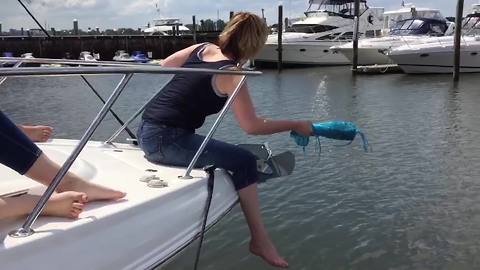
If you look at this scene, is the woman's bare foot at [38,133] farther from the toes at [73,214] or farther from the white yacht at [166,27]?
the white yacht at [166,27]

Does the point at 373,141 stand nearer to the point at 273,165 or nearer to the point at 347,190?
the point at 347,190

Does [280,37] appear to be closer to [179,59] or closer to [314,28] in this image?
[314,28]

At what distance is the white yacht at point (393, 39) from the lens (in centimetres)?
3298

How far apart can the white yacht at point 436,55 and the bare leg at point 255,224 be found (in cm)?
2627

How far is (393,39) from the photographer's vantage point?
33.1 metres

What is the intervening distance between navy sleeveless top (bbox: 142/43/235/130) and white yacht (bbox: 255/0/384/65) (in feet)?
109

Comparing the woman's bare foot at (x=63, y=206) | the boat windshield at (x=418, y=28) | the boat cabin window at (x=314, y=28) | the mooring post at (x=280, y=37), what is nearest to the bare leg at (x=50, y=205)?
the woman's bare foot at (x=63, y=206)

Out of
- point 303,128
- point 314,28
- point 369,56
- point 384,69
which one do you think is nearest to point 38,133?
point 303,128

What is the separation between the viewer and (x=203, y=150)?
154 inches

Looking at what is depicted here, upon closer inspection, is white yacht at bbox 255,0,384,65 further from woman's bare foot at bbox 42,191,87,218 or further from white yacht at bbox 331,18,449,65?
woman's bare foot at bbox 42,191,87,218

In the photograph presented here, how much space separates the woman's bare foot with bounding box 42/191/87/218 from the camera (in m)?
2.77

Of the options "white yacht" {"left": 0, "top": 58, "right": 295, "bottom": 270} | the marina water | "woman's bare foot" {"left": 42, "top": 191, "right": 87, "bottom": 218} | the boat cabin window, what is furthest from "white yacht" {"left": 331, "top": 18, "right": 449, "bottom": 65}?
"woman's bare foot" {"left": 42, "top": 191, "right": 87, "bottom": 218}

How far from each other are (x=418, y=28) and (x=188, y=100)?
34.5m

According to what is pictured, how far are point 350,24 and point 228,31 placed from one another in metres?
39.6
